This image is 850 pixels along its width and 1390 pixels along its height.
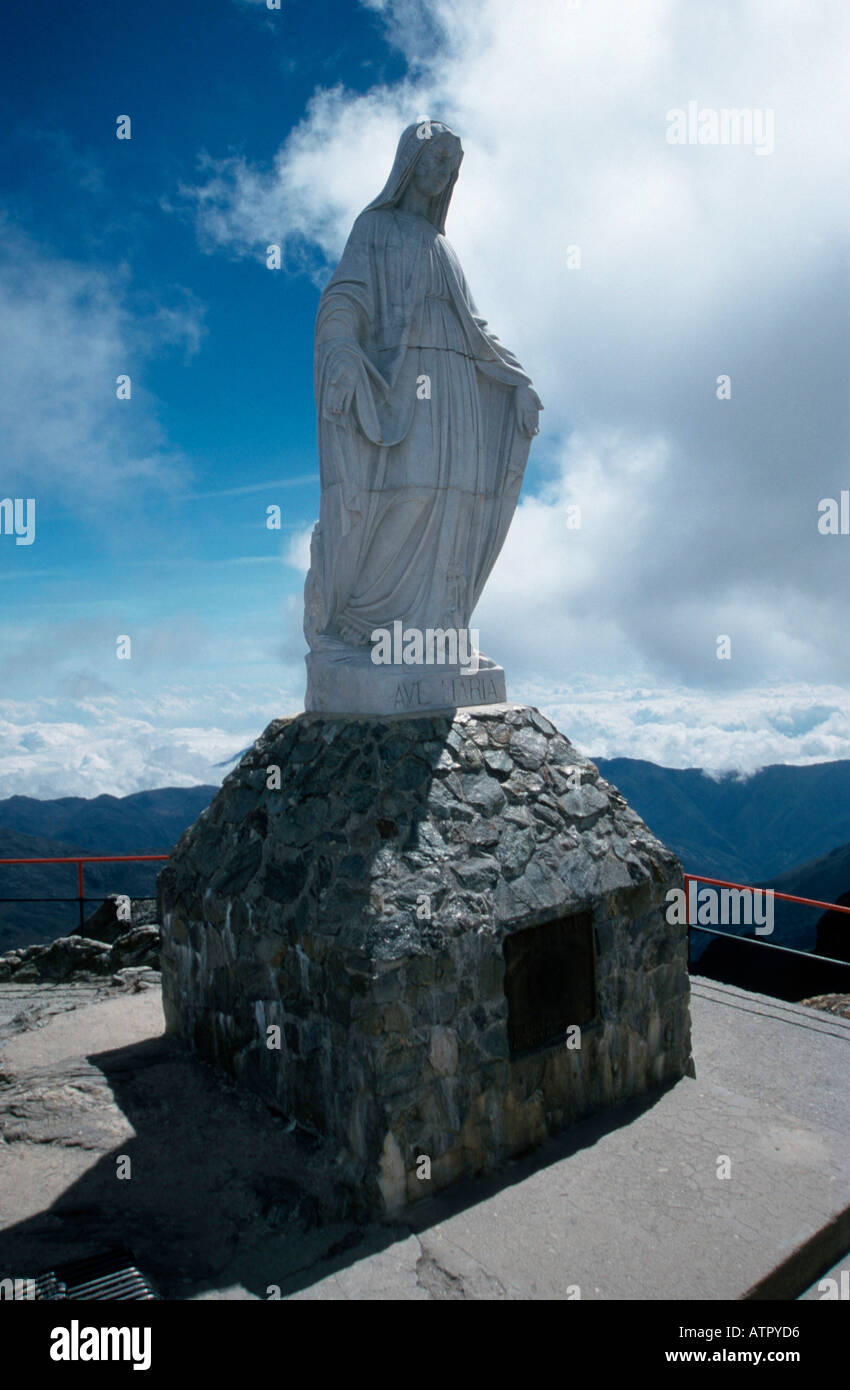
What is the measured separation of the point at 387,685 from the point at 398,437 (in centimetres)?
160

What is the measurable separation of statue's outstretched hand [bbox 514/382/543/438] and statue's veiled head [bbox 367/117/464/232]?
1.42 meters

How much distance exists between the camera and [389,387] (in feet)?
19.0

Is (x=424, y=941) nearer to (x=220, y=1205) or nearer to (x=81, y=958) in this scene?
(x=220, y=1205)

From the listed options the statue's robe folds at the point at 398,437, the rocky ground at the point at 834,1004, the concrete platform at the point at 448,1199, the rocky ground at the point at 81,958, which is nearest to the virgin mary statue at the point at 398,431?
the statue's robe folds at the point at 398,437

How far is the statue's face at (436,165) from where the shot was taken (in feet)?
19.3

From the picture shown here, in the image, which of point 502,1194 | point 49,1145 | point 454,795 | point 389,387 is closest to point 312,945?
point 454,795

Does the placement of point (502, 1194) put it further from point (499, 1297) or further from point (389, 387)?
point (389, 387)

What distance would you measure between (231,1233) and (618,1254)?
184cm

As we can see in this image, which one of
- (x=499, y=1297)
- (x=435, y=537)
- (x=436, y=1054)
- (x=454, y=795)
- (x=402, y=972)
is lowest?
(x=499, y=1297)

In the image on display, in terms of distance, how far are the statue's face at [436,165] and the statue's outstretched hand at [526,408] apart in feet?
4.67

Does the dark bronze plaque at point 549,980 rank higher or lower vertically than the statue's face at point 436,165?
lower

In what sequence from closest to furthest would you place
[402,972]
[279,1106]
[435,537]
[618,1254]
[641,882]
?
[618,1254], [402,972], [279,1106], [641,882], [435,537]

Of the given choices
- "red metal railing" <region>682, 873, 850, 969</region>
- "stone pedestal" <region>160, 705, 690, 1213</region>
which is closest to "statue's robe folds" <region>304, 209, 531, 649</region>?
"stone pedestal" <region>160, 705, 690, 1213</region>

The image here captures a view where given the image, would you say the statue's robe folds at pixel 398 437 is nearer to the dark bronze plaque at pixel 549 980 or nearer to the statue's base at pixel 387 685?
the statue's base at pixel 387 685
